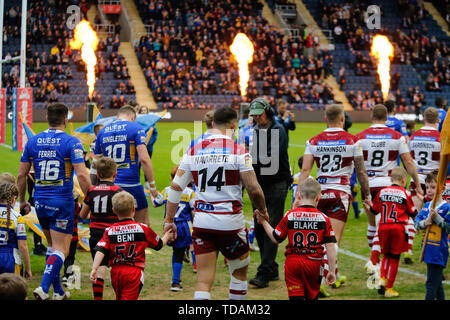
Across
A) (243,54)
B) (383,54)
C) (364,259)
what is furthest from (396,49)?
(364,259)

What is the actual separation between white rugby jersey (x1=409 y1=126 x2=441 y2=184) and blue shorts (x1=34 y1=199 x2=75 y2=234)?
20.7ft

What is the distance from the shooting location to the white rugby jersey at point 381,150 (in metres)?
9.12

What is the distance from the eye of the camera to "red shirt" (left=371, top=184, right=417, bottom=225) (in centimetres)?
812

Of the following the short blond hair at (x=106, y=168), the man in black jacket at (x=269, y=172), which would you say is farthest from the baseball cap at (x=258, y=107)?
the short blond hair at (x=106, y=168)

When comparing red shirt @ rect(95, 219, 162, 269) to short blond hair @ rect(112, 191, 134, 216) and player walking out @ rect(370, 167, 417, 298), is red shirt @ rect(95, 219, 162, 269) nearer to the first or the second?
short blond hair @ rect(112, 191, 134, 216)

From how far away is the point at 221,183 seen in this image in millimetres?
6207

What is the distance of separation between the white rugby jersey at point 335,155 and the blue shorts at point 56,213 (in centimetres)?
319

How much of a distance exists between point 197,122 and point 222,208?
32183mm

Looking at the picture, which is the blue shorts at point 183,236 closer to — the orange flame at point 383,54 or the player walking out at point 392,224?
the player walking out at point 392,224

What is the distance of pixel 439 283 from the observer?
22.6 ft

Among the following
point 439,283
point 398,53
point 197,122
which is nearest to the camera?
point 439,283

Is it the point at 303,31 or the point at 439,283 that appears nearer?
the point at 439,283
